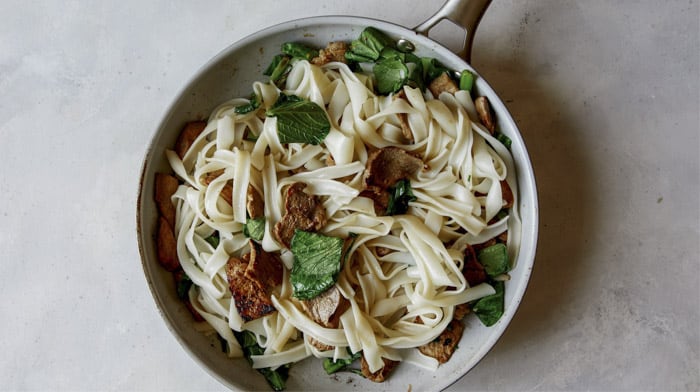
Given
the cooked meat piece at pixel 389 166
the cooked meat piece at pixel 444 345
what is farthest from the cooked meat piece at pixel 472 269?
the cooked meat piece at pixel 389 166

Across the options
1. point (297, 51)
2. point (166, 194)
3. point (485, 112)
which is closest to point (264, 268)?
point (166, 194)

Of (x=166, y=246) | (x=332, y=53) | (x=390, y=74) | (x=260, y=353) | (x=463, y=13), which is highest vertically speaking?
(x=463, y=13)

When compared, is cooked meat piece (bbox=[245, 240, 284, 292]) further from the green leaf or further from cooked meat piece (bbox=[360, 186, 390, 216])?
the green leaf

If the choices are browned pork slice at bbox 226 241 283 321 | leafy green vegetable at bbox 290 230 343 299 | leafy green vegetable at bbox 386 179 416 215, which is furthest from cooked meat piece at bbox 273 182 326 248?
leafy green vegetable at bbox 386 179 416 215

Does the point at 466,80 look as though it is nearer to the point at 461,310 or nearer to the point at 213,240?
the point at 461,310

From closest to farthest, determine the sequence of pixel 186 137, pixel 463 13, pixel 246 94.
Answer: pixel 463 13 < pixel 186 137 < pixel 246 94

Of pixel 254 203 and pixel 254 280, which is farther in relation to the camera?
pixel 254 203

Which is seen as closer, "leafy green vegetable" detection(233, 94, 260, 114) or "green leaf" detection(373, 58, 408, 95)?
"green leaf" detection(373, 58, 408, 95)
